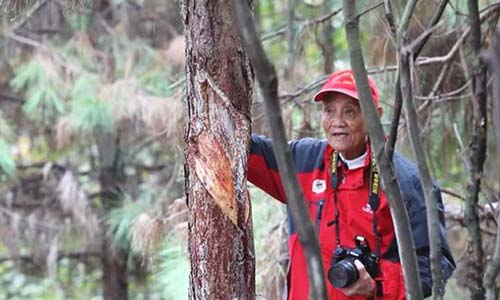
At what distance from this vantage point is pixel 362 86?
118 centimetres

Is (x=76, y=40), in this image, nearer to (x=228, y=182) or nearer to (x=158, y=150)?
(x=158, y=150)

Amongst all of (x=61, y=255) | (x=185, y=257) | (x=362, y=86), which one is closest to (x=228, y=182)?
(x=362, y=86)

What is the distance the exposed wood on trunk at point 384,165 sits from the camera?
46.6 inches

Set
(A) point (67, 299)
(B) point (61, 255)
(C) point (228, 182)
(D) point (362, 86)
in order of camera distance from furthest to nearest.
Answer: (A) point (67, 299) → (B) point (61, 255) → (C) point (228, 182) → (D) point (362, 86)

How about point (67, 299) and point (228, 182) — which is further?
point (67, 299)

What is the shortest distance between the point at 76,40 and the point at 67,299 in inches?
84.5

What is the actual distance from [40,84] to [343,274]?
13.8 ft

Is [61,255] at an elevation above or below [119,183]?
below

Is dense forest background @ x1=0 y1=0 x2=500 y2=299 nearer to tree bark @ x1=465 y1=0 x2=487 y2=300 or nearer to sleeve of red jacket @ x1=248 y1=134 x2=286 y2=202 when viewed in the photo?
sleeve of red jacket @ x1=248 y1=134 x2=286 y2=202

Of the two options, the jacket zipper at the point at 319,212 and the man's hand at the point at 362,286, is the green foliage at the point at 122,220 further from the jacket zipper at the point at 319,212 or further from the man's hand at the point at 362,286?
the man's hand at the point at 362,286

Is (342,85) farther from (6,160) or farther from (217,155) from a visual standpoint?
(6,160)

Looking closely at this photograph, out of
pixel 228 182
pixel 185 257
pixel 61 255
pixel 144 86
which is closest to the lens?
pixel 228 182

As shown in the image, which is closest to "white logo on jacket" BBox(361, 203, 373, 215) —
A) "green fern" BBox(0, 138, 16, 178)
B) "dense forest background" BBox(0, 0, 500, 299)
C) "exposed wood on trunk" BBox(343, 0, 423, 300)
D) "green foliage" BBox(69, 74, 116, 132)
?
"exposed wood on trunk" BBox(343, 0, 423, 300)

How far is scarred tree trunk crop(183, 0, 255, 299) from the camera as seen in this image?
180 centimetres
